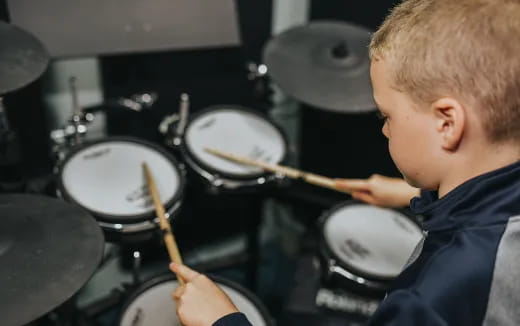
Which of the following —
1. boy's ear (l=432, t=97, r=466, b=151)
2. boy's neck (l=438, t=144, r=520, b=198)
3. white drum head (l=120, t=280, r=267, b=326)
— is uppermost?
boy's ear (l=432, t=97, r=466, b=151)

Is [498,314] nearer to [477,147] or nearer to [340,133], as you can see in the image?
[477,147]

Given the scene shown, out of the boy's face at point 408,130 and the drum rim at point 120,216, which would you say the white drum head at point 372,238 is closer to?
the drum rim at point 120,216

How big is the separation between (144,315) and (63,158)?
411mm

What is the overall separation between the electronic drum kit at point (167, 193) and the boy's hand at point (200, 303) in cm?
15

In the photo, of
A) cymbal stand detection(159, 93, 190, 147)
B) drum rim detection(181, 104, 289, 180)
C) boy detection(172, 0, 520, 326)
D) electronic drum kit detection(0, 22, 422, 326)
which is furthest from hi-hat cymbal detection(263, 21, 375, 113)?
boy detection(172, 0, 520, 326)

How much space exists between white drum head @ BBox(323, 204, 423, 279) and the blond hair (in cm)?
69

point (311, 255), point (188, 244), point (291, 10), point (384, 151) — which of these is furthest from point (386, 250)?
point (291, 10)

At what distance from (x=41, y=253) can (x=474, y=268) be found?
2.14 feet

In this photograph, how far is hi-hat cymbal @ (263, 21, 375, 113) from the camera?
1.60m

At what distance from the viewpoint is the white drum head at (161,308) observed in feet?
4.04

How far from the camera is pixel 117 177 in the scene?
1.47 metres

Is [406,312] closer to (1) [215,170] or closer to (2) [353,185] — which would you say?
(2) [353,185]

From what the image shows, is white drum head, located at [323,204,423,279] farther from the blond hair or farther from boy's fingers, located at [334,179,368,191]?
the blond hair

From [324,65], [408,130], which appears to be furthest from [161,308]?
[324,65]
